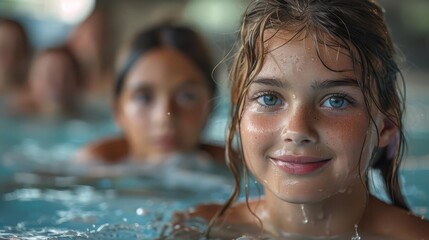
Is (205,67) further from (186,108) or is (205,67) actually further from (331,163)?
(331,163)

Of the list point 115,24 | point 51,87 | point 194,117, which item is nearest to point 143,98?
A: point 194,117

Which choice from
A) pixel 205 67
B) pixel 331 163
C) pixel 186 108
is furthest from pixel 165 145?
pixel 331 163

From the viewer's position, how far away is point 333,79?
198 cm

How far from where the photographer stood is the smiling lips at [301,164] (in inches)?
77.7

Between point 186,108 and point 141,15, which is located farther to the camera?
point 141,15

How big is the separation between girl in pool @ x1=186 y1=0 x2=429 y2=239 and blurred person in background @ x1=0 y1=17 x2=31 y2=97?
4504 mm

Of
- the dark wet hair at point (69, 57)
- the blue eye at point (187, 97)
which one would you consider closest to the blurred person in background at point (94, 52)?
the dark wet hair at point (69, 57)

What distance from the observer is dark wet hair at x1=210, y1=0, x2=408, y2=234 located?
2.00 meters

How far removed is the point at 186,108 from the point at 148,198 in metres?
0.60

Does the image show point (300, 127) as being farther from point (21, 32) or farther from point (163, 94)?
point (21, 32)

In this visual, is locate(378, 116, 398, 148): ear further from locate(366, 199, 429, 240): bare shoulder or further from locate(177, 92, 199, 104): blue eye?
locate(177, 92, 199, 104): blue eye

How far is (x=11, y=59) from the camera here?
641 cm

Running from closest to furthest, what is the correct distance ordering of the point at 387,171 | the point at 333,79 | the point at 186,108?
1. the point at 333,79
2. the point at 387,171
3. the point at 186,108

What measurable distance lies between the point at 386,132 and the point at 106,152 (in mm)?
2377
